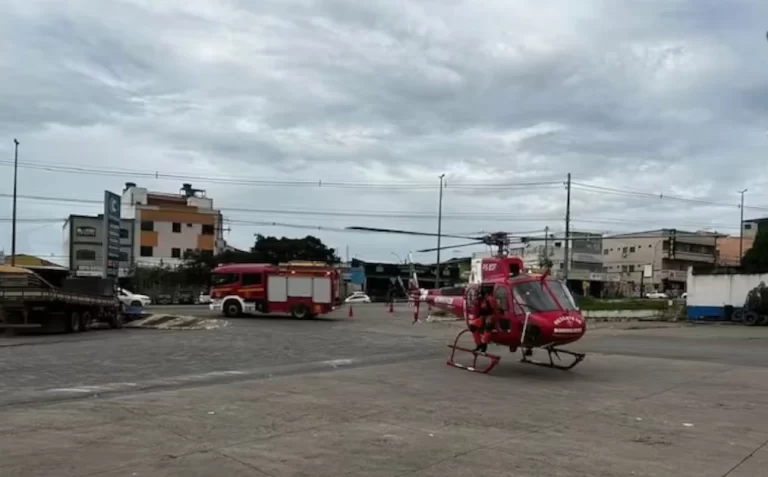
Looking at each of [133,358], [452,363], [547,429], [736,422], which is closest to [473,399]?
[547,429]

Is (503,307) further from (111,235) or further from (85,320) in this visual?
(111,235)

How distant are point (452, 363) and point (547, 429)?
7.90 meters

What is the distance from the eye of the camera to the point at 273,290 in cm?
3994

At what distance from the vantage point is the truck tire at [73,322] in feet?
93.1

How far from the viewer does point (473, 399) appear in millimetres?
11883

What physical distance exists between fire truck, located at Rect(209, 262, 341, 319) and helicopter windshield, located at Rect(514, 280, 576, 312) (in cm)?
2472

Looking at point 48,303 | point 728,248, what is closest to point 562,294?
point 48,303

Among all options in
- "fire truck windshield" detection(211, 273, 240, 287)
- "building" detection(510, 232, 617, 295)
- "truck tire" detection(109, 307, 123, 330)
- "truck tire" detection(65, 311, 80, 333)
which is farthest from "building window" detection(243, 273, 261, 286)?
"building" detection(510, 232, 617, 295)

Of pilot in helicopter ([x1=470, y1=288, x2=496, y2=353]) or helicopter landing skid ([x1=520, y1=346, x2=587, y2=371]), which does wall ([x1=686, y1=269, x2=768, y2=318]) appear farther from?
pilot in helicopter ([x1=470, y1=288, x2=496, y2=353])

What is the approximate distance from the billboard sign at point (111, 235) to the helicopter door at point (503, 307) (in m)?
22.2

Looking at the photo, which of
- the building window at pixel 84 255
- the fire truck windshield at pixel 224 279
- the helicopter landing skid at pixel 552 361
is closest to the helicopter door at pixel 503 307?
the helicopter landing skid at pixel 552 361

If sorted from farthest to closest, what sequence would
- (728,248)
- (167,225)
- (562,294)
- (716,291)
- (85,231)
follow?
(728,248) < (167,225) < (85,231) < (716,291) < (562,294)

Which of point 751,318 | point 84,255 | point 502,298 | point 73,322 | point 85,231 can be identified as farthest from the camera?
point 85,231

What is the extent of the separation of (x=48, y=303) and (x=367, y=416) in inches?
814
